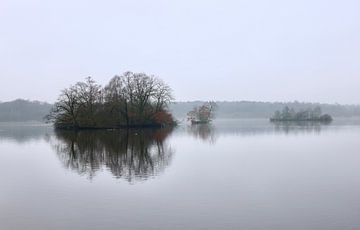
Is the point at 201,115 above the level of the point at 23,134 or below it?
above

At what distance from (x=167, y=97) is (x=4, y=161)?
175 ft

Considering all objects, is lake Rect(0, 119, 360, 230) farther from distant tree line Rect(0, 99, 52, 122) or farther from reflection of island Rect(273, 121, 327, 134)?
distant tree line Rect(0, 99, 52, 122)

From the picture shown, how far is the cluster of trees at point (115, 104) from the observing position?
228 ft

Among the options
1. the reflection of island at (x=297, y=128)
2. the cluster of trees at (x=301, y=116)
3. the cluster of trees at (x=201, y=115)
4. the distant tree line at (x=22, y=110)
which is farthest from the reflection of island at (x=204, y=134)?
the distant tree line at (x=22, y=110)

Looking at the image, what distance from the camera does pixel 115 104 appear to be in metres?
71.2

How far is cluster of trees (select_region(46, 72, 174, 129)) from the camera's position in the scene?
69500 millimetres

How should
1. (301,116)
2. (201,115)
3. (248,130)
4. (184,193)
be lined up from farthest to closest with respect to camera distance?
(301,116) → (201,115) → (248,130) → (184,193)

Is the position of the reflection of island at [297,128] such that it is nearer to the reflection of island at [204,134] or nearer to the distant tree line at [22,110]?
the reflection of island at [204,134]

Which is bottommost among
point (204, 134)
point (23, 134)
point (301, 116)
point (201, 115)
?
point (23, 134)

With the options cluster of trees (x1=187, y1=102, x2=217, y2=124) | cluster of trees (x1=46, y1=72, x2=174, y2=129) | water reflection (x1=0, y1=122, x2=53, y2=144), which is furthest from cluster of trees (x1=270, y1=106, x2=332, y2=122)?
water reflection (x1=0, y1=122, x2=53, y2=144)

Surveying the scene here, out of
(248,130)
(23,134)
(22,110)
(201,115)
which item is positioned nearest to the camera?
(23,134)

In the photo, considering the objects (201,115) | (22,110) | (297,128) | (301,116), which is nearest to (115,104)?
(297,128)

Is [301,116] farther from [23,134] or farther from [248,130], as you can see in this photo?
[23,134]

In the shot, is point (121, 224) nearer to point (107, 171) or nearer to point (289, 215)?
point (289, 215)
